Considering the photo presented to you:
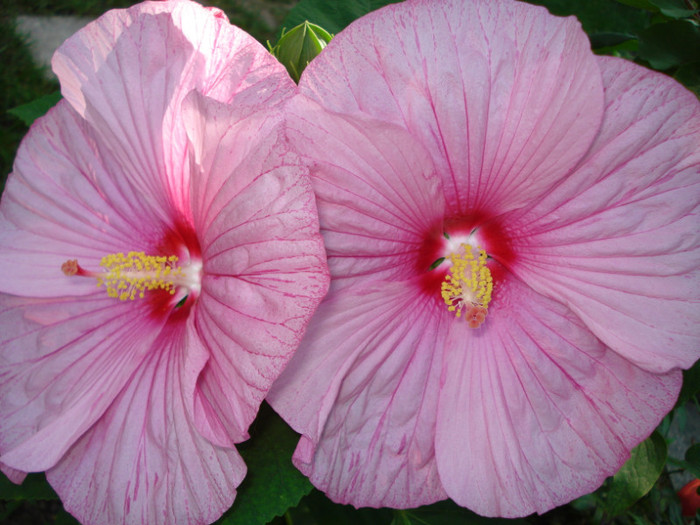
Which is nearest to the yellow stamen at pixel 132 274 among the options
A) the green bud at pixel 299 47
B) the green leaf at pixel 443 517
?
the green bud at pixel 299 47

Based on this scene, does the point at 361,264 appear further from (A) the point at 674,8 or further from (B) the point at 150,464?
(A) the point at 674,8

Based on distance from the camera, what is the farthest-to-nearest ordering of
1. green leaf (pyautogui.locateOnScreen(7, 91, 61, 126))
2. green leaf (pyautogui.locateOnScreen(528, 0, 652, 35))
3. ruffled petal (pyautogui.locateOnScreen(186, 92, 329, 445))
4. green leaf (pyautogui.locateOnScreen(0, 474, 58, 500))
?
1. green leaf (pyautogui.locateOnScreen(7, 91, 61, 126))
2. green leaf (pyautogui.locateOnScreen(528, 0, 652, 35))
3. green leaf (pyautogui.locateOnScreen(0, 474, 58, 500))
4. ruffled petal (pyautogui.locateOnScreen(186, 92, 329, 445))

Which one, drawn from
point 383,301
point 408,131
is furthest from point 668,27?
point 383,301

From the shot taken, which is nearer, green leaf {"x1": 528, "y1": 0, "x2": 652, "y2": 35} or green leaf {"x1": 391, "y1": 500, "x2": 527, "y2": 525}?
green leaf {"x1": 391, "y1": 500, "x2": 527, "y2": 525}

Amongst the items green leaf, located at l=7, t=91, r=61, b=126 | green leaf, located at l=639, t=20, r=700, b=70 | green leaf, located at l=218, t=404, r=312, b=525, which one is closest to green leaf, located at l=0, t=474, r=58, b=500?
green leaf, located at l=218, t=404, r=312, b=525

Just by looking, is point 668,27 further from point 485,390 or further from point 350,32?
point 485,390

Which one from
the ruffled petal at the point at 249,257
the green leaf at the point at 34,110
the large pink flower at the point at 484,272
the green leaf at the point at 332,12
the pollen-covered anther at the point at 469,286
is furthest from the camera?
the green leaf at the point at 34,110

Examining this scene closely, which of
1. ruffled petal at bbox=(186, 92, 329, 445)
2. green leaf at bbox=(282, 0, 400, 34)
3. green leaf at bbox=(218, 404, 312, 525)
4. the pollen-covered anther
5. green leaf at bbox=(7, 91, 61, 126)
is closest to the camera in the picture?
ruffled petal at bbox=(186, 92, 329, 445)

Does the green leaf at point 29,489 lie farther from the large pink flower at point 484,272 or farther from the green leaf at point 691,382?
the green leaf at point 691,382

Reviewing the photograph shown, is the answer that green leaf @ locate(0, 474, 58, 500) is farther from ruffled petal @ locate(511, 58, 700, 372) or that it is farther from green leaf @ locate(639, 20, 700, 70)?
green leaf @ locate(639, 20, 700, 70)
